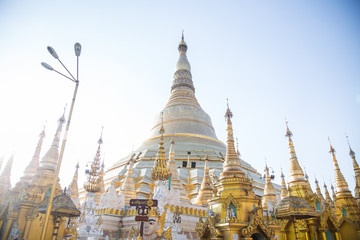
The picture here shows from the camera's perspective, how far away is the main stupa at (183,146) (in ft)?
74.3

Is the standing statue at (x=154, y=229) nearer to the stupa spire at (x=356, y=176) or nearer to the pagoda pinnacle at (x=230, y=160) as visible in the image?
the pagoda pinnacle at (x=230, y=160)

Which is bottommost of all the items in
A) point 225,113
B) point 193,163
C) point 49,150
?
point 49,150

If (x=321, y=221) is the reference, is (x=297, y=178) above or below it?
above

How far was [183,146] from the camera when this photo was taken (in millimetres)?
28547

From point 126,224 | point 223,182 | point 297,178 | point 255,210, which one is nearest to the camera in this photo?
point 255,210

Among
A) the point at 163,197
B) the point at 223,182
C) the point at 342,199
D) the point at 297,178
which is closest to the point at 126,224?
the point at 163,197

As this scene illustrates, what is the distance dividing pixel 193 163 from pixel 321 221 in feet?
57.0

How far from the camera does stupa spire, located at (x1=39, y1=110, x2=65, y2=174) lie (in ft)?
40.2

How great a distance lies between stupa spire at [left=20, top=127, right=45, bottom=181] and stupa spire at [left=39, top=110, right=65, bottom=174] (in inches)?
74.0

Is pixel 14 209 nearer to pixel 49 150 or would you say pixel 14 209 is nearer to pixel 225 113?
pixel 49 150

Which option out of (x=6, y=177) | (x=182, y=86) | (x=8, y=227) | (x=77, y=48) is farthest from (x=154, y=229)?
(x=182, y=86)

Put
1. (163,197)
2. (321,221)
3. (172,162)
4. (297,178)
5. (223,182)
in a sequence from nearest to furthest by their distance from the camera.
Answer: (223,182) → (321,221) → (297,178) → (163,197) → (172,162)

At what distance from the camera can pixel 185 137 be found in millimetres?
30922

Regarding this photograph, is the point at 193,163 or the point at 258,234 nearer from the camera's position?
the point at 258,234
